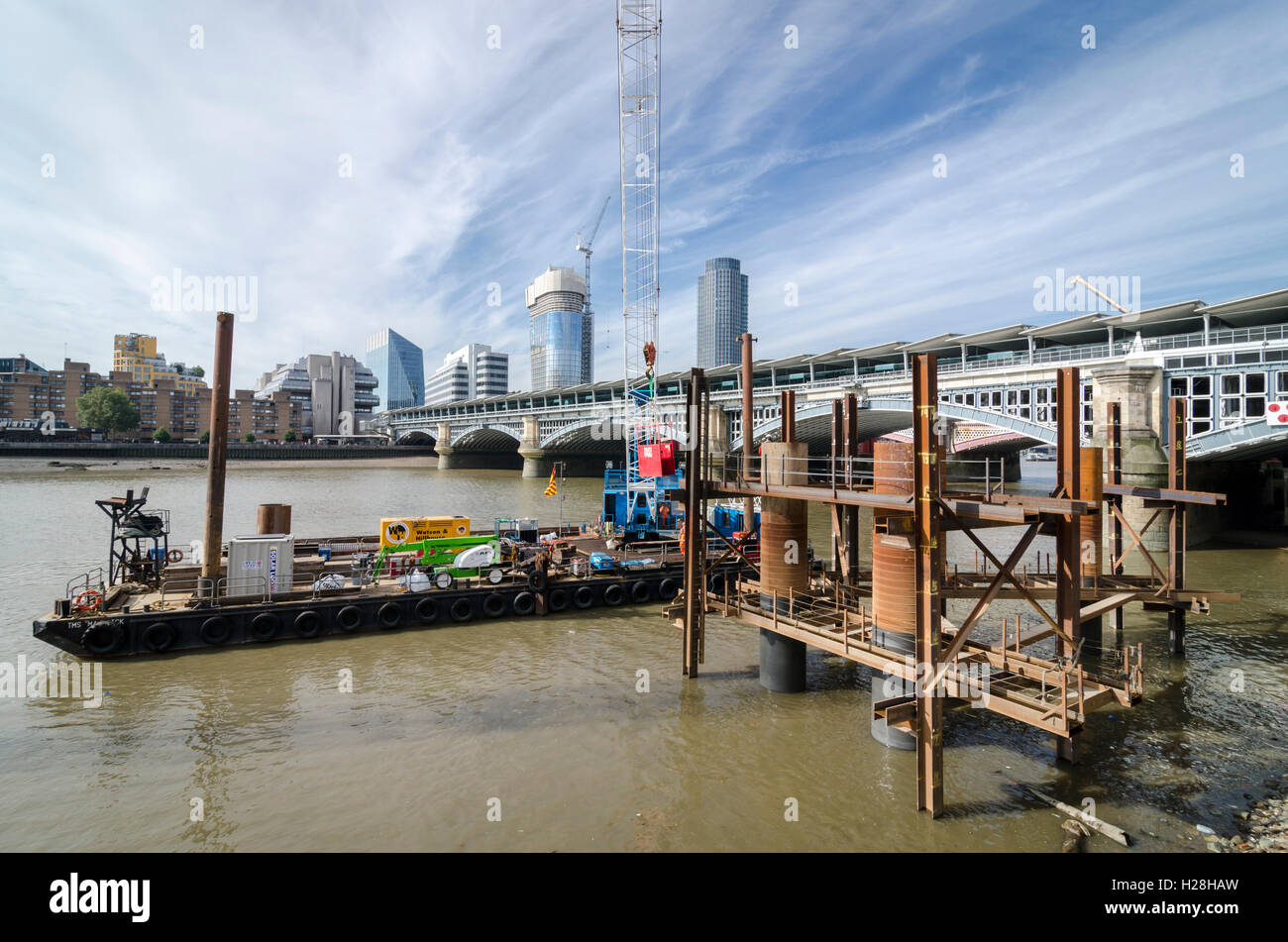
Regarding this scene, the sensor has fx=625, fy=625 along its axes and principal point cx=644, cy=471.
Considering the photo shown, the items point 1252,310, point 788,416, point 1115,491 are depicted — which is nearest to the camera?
point 1115,491

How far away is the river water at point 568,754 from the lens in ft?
33.9

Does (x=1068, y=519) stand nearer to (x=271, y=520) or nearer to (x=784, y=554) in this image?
(x=784, y=554)

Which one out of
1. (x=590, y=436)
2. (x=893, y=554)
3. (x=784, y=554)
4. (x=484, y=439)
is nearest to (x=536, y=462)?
(x=590, y=436)

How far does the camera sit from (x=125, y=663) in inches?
702

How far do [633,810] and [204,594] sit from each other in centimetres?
1651

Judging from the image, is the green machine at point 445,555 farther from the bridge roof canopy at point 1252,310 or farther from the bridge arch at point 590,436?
the bridge arch at point 590,436

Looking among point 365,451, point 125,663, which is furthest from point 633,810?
point 365,451

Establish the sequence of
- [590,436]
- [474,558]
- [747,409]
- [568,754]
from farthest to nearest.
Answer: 1. [590,436]
2. [747,409]
3. [474,558]
4. [568,754]

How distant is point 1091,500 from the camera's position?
1250cm

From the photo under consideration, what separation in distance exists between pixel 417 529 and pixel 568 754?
14081mm

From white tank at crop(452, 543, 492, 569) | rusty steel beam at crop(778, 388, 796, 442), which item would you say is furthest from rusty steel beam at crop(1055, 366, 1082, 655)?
white tank at crop(452, 543, 492, 569)

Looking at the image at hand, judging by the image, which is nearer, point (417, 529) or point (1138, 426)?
point (417, 529)

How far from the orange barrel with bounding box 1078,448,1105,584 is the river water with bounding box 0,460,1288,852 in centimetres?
347
